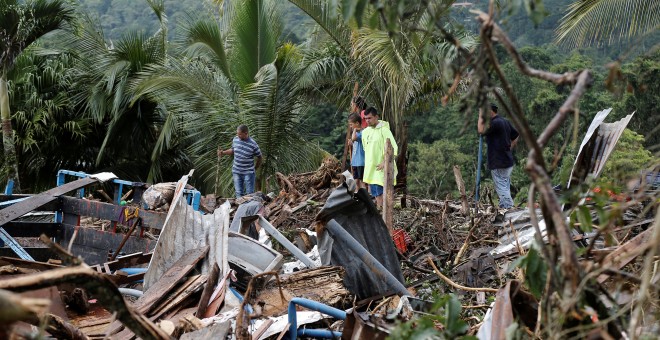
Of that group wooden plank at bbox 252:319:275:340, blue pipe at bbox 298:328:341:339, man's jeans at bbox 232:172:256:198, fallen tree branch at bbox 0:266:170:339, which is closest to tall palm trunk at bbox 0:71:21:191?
man's jeans at bbox 232:172:256:198

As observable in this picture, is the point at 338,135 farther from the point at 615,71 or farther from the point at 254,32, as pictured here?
the point at 615,71

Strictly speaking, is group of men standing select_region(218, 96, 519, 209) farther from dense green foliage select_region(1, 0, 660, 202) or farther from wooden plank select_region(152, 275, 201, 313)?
wooden plank select_region(152, 275, 201, 313)

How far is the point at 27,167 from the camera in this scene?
17234 mm

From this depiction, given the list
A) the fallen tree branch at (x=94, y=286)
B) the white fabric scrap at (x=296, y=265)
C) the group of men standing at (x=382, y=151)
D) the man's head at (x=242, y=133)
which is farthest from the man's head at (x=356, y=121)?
the fallen tree branch at (x=94, y=286)

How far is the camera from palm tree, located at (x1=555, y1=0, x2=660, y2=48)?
996 centimetres

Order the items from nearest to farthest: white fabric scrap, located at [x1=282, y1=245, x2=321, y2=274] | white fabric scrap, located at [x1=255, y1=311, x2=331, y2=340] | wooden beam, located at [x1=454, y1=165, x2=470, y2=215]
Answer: white fabric scrap, located at [x1=255, y1=311, x2=331, y2=340] < white fabric scrap, located at [x1=282, y1=245, x2=321, y2=274] < wooden beam, located at [x1=454, y1=165, x2=470, y2=215]

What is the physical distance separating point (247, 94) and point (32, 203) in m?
8.24

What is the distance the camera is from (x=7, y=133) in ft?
44.9

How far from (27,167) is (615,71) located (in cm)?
1689

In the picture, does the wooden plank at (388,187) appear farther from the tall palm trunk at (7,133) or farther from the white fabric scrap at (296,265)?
the tall palm trunk at (7,133)

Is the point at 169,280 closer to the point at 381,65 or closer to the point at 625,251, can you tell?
the point at 625,251

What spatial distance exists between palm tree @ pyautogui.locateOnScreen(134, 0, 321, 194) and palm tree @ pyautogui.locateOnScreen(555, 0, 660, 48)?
620cm

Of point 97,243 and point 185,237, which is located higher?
point 185,237

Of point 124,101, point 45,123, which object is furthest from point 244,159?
point 45,123
